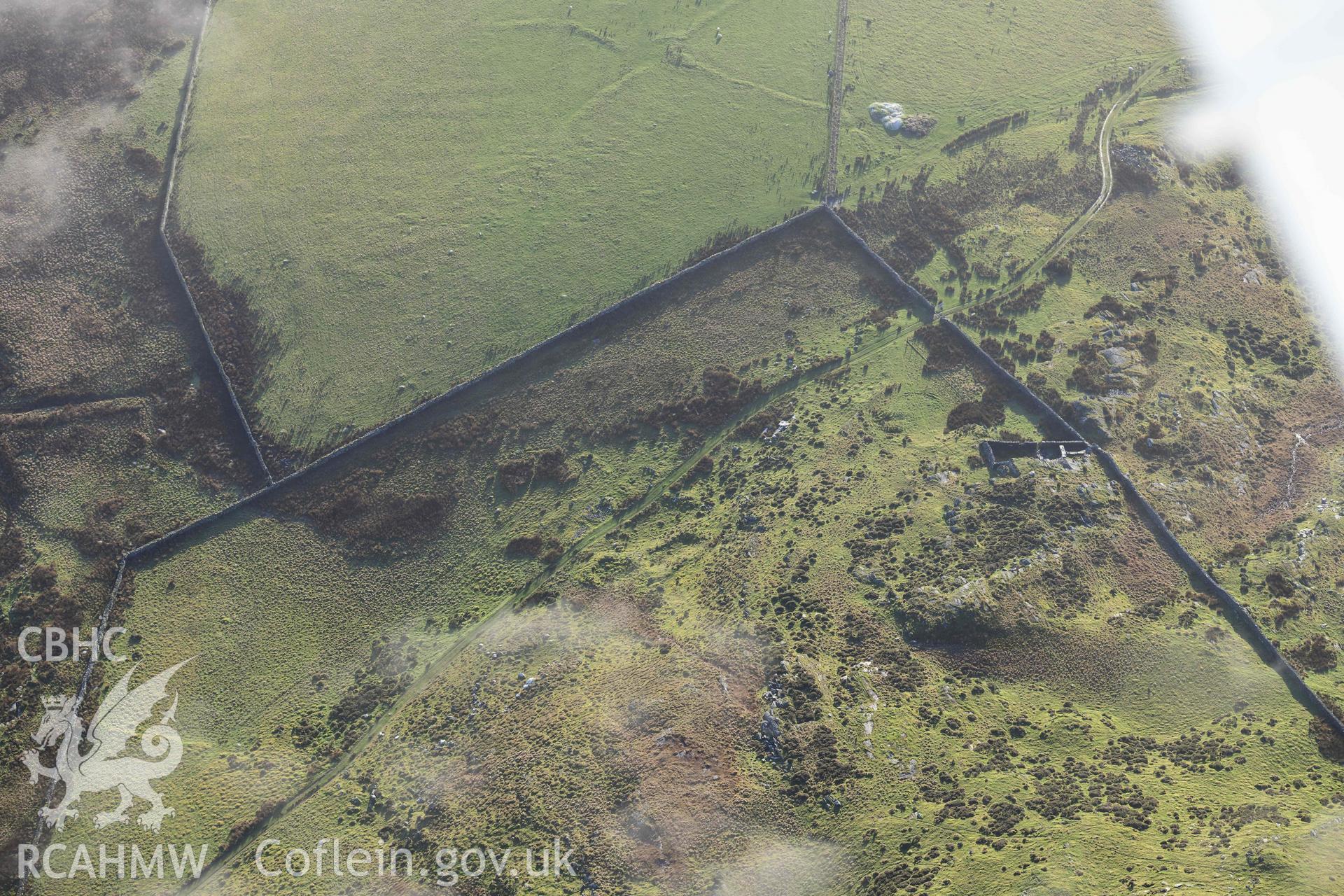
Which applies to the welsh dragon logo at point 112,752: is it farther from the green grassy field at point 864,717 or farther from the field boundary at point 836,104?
the field boundary at point 836,104

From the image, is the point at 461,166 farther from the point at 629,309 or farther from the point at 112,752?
the point at 112,752

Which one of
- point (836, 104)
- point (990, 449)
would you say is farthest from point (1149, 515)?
point (836, 104)

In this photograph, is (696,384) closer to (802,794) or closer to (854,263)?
(854,263)

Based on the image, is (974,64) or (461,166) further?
(974,64)

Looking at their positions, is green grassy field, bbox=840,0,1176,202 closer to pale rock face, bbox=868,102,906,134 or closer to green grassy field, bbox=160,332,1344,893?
pale rock face, bbox=868,102,906,134

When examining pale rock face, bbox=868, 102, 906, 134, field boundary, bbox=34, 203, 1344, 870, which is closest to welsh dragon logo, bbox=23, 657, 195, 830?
field boundary, bbox=34, 203, 1344, 870

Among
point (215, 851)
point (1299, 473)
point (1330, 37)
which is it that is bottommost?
point (215, 851)

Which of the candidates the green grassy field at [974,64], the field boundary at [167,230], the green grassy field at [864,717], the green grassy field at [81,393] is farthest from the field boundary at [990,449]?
the green grassy field at [974,64]

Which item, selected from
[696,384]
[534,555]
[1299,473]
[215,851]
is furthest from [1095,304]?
[215,851]
